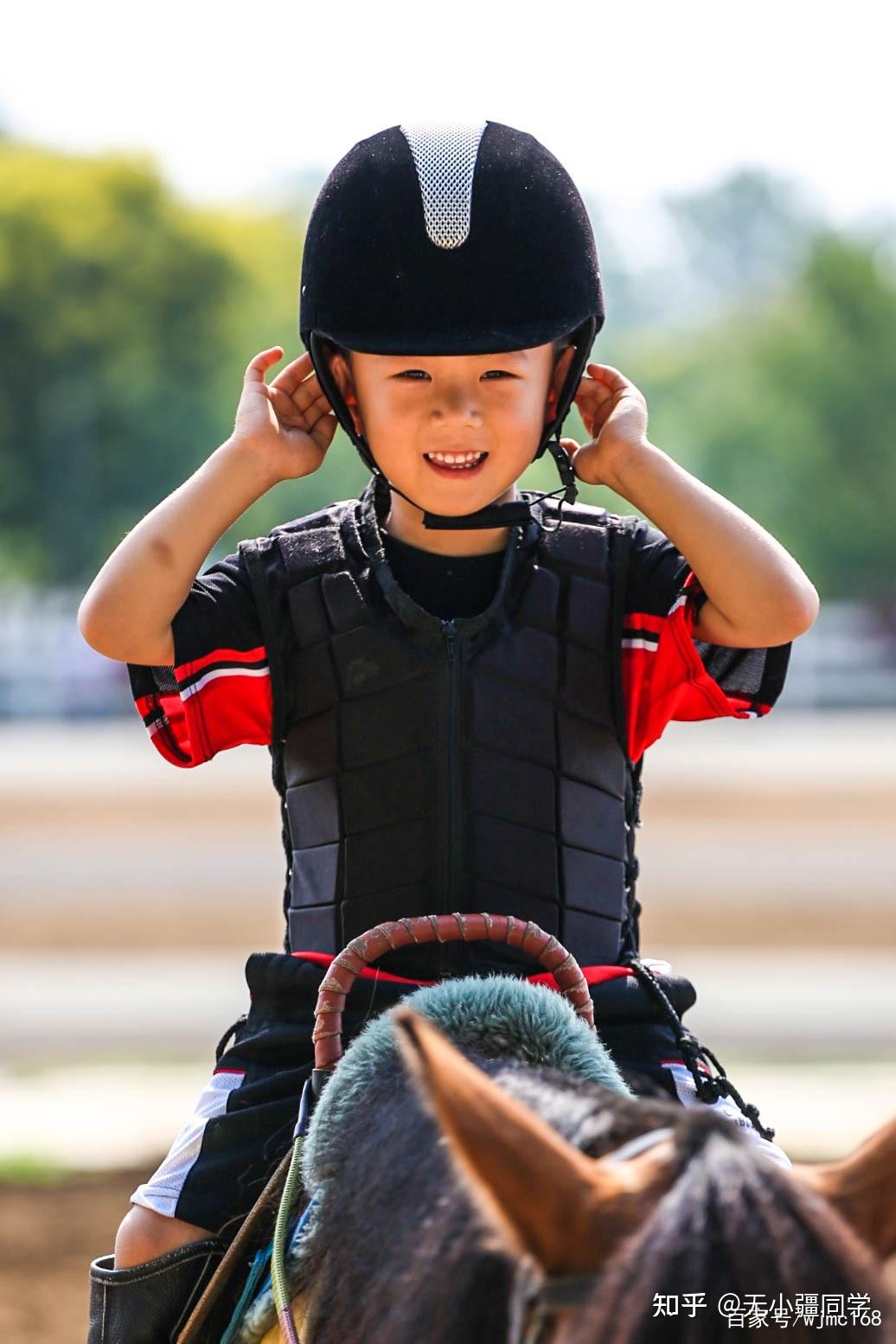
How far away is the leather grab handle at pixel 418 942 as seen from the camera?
1977 millimetres

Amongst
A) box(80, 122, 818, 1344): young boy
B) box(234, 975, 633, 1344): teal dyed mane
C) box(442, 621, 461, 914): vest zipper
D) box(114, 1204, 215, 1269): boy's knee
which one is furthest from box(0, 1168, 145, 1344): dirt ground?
box(234, 975, 633, 1344): teal dyed mane

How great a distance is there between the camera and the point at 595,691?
2.36 metres

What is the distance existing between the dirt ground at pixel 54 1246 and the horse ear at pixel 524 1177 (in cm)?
417

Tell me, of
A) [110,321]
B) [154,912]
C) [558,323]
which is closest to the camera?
[558,323]

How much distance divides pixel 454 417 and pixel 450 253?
0.76ft

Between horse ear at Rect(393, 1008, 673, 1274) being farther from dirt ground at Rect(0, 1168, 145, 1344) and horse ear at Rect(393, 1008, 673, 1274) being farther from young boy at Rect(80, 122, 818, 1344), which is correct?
dirt ground at Rect(0, 1168, 145, 1344)

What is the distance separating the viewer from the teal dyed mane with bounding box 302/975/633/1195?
177 cm

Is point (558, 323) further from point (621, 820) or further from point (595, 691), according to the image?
point (621, 820)

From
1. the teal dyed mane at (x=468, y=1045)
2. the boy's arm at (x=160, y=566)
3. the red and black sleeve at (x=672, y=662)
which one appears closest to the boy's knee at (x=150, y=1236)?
the teal dyed mane at (x=468, y=1045)

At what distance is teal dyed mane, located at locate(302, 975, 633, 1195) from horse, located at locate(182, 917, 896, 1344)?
0.33ft

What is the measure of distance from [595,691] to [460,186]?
69cm

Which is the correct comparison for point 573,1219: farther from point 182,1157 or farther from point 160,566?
point 160,566

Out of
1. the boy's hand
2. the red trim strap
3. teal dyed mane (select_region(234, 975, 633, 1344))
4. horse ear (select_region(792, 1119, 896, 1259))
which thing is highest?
the boy's hand

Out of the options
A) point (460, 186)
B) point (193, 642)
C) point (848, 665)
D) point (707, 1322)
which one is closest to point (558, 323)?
point (460, 186)
